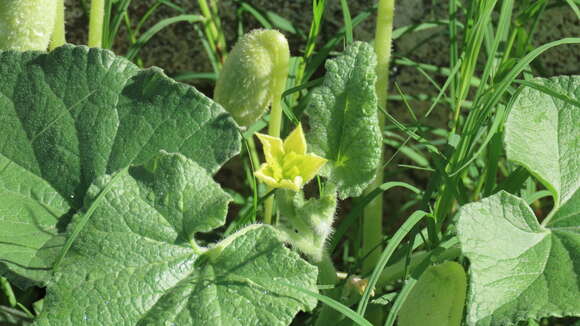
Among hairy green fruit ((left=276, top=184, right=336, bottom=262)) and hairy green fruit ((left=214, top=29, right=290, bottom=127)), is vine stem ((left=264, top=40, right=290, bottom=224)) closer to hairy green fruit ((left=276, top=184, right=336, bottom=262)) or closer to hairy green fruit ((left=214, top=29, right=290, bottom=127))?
hairy green fruit ((left=214, top=29, right=290, bottom=127))

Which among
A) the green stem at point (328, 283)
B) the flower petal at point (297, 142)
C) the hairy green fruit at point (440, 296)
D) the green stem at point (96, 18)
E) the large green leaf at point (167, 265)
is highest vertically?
the green stem at point (96, 18)

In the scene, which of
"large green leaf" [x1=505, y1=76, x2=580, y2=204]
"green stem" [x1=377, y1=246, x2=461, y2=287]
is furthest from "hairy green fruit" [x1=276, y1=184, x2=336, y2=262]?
"large green leaf" [x1=505, y1=76, x2=580, y2=204]

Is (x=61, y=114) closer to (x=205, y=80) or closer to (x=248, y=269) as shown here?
(x=248, y=269)

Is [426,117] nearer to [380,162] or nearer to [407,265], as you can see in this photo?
[380,162]

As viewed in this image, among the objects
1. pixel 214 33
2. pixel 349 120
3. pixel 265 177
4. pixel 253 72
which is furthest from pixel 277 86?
pixel 214 33

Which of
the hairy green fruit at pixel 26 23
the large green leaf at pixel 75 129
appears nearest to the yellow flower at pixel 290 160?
the large green leaf at pixel 75 129

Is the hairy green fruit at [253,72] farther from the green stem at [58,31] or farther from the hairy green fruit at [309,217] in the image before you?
the green stem at [58,31]
